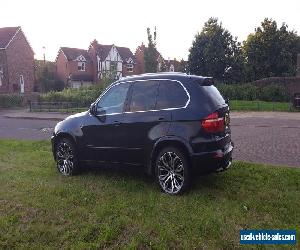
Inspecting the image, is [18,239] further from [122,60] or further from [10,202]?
[122,60]

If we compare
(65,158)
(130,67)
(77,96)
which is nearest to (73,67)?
(130,67)

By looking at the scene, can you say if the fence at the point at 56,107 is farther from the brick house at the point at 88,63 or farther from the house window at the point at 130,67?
the house window at the point at 130,67

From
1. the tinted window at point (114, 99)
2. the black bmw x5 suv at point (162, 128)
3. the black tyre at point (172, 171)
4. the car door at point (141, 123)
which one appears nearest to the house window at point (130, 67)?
the black bmw x5 suv at point (162, 128)

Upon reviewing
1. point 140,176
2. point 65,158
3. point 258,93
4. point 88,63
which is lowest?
point 140,176

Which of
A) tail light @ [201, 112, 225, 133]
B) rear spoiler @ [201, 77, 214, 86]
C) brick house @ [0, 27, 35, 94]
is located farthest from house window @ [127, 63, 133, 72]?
tail light @ [201, 112, 225, 133]

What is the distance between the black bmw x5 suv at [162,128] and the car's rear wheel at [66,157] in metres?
0.14

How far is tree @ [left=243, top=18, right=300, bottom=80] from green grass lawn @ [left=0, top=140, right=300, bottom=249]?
44.0 meters

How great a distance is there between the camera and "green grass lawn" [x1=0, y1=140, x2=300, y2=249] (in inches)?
187

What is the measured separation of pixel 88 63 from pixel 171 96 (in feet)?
181

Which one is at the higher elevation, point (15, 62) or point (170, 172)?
point (15, 62)

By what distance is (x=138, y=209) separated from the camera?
5637 mm

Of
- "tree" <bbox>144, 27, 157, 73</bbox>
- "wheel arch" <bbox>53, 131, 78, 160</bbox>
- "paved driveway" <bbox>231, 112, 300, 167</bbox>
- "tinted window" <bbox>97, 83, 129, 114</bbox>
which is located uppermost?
"tree" <bbox>144, 27, 157, 73</bbox>

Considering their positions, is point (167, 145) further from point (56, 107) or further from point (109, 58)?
point (109, 58)

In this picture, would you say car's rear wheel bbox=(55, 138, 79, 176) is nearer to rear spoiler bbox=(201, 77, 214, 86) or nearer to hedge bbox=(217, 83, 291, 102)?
rear spoiler bbox=(201, 77, 214, 86)
